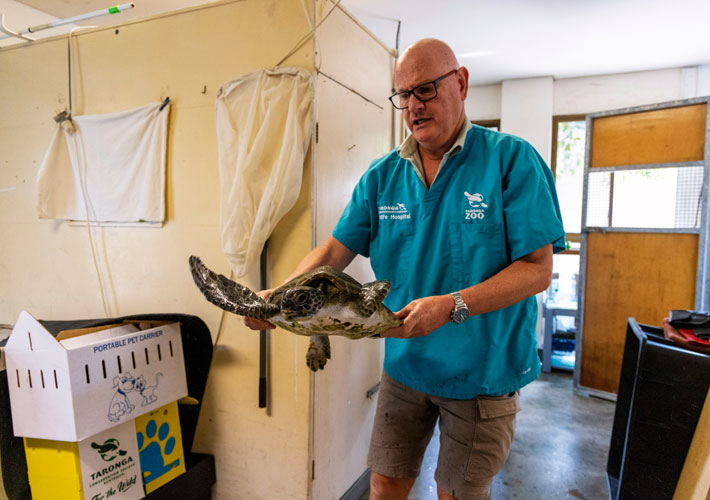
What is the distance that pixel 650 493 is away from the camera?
66.7 inches

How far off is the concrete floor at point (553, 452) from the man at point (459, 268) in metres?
1.12

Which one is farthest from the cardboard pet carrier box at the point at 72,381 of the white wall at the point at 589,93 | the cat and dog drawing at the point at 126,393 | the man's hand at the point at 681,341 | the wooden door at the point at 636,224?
the white wall at the point at 589,93

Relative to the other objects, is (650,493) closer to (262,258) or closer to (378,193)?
(378,193)

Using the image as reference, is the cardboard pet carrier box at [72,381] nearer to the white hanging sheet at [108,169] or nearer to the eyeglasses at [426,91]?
the white hanging sheet at [108,169]

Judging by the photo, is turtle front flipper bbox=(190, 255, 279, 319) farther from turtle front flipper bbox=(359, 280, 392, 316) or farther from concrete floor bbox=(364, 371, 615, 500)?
concrete floor bbox=(364, 371, 615, 500)

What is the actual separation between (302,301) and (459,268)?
52cm

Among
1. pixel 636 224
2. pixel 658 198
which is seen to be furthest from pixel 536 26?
pixel 636 224

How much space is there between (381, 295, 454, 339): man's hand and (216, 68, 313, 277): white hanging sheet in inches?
31.9

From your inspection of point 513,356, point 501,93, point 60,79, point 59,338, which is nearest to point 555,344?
point 501,93

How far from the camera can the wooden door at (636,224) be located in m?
3.06

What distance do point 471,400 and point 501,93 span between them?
4.17 meters

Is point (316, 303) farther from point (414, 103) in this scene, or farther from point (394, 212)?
point (414, 103)

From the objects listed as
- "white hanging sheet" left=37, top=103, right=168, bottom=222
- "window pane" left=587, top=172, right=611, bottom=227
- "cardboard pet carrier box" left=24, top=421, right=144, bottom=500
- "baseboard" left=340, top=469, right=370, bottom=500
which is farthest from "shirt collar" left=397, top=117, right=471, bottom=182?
"window pane" left=587, top=172, right=611, bottom=227

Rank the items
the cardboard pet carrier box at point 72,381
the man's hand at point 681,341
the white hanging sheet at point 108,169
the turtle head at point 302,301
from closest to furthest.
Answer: the turtle head at point 302,301, the cardboard pet carrier box at point 72,381, the man's hand at point 681,341, the white hanging sheet at point 108,169
